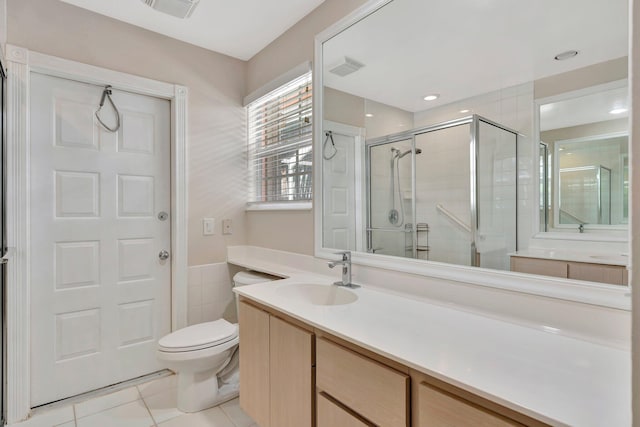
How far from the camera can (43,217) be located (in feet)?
6.38

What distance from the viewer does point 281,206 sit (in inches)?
91.7

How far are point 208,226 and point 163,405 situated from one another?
3.87ft

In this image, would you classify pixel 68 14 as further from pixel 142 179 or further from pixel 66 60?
pixel 142 179

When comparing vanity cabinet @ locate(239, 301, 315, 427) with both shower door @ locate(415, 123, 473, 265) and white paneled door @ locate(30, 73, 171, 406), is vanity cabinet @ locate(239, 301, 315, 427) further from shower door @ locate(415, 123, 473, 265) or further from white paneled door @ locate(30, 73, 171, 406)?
white paneled door @ locate(30, 73, 171, 406)

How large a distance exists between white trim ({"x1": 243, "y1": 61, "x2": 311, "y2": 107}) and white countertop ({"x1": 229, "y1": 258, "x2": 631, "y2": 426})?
148 cm

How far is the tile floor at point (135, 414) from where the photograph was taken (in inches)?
71.1

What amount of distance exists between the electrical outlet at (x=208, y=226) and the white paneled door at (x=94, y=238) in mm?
249

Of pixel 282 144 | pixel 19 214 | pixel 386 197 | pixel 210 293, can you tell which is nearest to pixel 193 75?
pixel 282 144

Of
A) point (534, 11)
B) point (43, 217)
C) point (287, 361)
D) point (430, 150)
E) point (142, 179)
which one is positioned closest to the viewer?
point (534, 11)

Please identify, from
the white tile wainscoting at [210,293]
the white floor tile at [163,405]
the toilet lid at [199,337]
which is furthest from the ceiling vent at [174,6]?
the white floor tile at [163,405]

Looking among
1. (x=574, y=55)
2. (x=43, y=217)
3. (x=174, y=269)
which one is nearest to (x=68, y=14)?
(x=43, y=217)

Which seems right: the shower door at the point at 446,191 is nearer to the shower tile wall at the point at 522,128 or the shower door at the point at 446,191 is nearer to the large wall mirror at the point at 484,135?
the large wall mirror at the point at 484,135

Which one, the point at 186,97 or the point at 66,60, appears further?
the point at 186,97

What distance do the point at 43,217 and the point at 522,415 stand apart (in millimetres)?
2447
